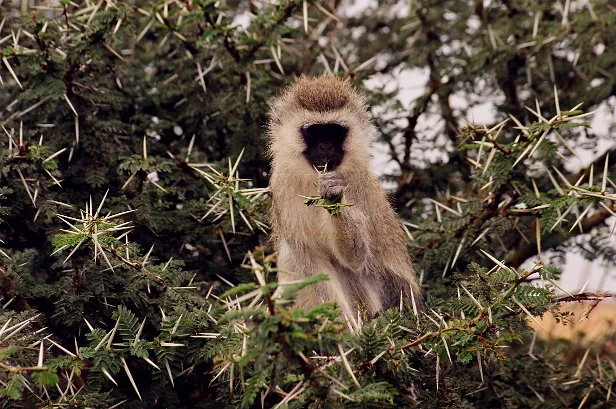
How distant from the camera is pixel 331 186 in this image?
3975 millimetres

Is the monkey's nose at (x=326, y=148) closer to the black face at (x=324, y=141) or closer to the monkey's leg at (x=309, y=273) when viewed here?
the black face at (x=324, y=141)

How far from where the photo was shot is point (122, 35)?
4535 mm

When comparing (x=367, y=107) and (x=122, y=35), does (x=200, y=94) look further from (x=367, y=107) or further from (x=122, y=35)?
(x=367, y=107)

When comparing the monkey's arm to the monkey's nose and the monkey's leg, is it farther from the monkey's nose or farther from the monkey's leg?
the monkey's nose

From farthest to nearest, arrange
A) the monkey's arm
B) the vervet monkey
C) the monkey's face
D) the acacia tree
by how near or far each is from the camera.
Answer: the monkey's face → the vervet monkey → the monkey's arm → the acacia tree

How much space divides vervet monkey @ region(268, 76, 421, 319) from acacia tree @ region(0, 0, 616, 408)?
0.21 metres

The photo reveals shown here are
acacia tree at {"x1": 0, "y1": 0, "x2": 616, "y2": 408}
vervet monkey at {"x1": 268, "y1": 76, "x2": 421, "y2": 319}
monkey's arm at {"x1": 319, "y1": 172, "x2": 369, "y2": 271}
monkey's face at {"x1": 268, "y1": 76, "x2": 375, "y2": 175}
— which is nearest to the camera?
acacia tree at {"x1": 0, "y1": 0, "x2": 616, "y2": 408}

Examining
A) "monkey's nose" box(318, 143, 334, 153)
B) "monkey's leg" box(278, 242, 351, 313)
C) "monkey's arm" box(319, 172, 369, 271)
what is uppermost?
"monkey's nose" box(318, 143, 334, 153)

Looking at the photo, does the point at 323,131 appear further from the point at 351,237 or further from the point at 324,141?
the point at 351,237

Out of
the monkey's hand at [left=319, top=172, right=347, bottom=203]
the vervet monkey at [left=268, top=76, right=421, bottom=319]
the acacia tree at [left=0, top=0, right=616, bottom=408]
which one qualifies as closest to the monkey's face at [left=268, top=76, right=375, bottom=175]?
the vervet monkey at [left=268, top=76, right=421, bottom=319]

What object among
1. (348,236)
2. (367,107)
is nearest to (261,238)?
(348,236)

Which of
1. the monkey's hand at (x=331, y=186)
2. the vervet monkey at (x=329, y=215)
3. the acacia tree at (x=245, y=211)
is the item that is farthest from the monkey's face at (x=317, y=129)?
the monkey's hand at (x=331, y=186)

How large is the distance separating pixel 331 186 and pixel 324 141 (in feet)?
2.24

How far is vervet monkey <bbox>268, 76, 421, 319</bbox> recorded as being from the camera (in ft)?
14.6
